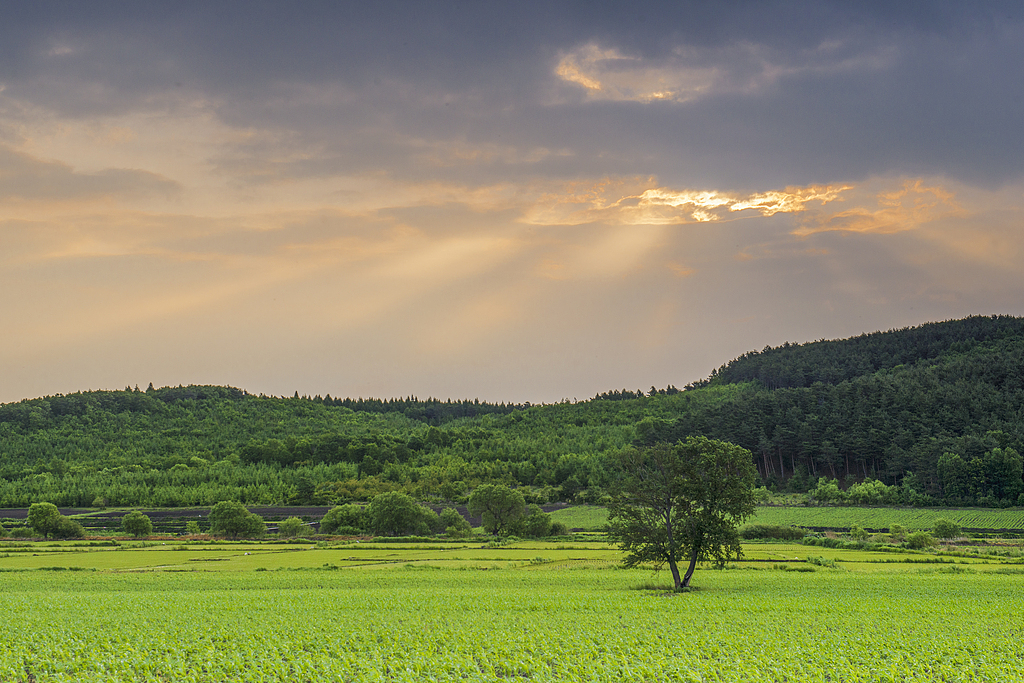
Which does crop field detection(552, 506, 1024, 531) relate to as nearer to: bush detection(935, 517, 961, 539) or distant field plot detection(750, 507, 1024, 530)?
distant field plot detection(750, 507, 1024, 530)

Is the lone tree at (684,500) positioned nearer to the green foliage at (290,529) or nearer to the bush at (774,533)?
the bush at (774,533)

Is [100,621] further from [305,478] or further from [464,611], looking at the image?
[305,478]

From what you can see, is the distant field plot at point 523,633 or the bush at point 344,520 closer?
the distant field plot at point 523,633

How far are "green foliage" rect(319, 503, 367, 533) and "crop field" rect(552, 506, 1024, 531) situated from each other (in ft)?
112

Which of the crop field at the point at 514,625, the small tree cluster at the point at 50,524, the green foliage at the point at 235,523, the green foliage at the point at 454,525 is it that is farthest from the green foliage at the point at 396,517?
the small tree cluster at the point at 50,524

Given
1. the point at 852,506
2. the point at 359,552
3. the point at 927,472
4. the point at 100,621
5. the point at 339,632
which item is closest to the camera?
the point at 339,632

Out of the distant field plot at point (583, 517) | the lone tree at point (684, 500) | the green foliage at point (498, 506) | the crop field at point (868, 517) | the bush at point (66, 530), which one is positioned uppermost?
the lone tree at point (684, 500)

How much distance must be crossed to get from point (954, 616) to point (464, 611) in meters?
26.6

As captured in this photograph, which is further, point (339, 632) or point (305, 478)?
point (305, 478)

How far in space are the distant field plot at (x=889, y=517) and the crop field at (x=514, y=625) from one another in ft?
161

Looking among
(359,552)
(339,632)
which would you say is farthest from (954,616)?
(359,552)

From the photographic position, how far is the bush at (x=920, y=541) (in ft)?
267

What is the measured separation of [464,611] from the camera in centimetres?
3859

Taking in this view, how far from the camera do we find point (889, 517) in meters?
118
